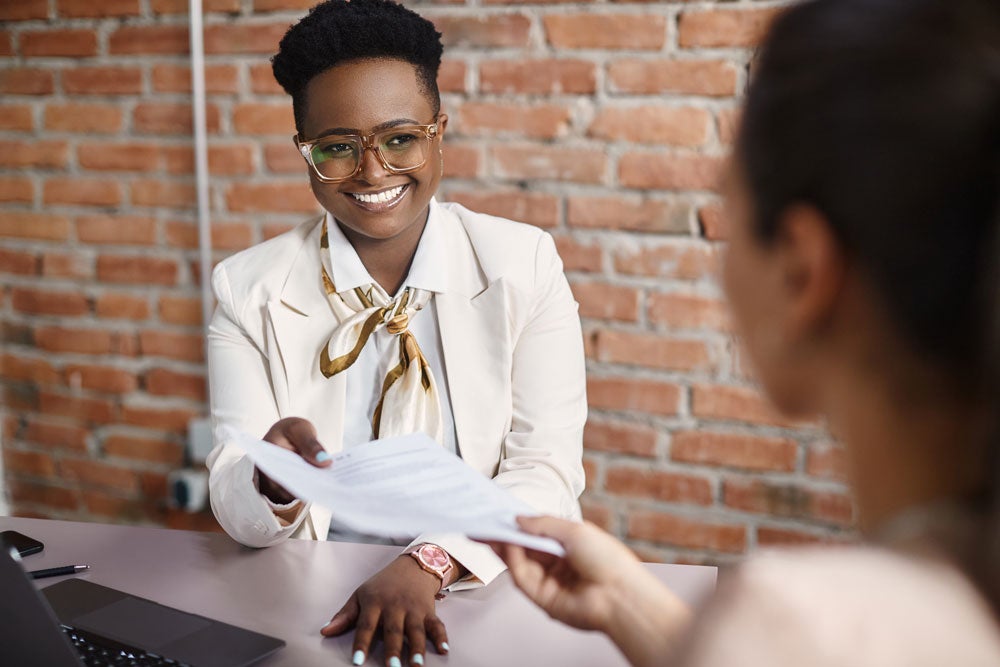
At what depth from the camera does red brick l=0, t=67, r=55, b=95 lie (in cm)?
202

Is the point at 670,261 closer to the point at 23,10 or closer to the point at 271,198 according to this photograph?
the point at 271,198

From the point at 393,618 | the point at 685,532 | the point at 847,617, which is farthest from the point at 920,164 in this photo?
the point at 685,532

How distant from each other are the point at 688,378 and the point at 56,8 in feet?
5.39

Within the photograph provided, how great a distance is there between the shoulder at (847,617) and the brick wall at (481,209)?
1111 millimetres

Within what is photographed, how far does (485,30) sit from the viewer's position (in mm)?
1737

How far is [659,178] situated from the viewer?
1.69 m

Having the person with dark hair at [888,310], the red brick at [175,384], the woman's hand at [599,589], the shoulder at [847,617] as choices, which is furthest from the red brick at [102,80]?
the shoulder at [847,617]

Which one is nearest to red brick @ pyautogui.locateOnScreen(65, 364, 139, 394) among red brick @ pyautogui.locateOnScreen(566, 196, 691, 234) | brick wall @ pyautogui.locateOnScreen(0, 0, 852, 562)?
brick wall @ pyautogui.locateOnScreen(0, 0, 852, 562)

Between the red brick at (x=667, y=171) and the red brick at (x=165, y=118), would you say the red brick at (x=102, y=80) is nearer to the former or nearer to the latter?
the red brick at (x=165, y=118)

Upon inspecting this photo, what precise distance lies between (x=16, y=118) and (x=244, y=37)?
2.11ft

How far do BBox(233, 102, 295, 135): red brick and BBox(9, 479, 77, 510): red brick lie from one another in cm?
106

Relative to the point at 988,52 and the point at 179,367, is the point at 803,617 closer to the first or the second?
the point at 988,52

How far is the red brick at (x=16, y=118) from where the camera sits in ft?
6.71

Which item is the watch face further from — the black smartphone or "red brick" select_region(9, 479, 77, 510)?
"red brick" select_region(9, 479, 77, 510)
